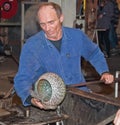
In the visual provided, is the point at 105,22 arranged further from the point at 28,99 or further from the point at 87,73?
the point at 28,99

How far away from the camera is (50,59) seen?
3.93 m

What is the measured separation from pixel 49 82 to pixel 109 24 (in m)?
11.1

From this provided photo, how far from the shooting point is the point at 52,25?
379 cm

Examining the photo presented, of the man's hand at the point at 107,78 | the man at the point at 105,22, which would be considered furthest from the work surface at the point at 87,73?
the man's hand at the point at 107,78

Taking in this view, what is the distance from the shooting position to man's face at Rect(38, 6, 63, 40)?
12.4 ft

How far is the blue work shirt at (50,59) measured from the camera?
3826 millimetres

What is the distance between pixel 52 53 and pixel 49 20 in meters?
0.31

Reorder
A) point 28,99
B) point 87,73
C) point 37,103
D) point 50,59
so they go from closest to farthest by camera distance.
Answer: point 37,103
point 28,99
point 50,59
point 87,73

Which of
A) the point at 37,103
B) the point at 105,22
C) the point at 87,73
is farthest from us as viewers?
the point at 105,22

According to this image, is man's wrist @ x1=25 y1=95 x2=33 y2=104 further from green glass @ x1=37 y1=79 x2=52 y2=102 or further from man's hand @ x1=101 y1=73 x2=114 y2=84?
man's hand @ x1=101 y1=73 x2=114 y2=84

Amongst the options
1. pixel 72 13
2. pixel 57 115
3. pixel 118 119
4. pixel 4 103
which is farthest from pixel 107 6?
pixel 118 119

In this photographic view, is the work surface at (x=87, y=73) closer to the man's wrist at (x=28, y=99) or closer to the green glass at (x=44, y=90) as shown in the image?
the man's wrist at (x=28, y=99)

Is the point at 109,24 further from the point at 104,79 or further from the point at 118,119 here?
the point at 118,119

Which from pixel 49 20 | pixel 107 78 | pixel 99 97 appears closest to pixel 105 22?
pixel 107 78
